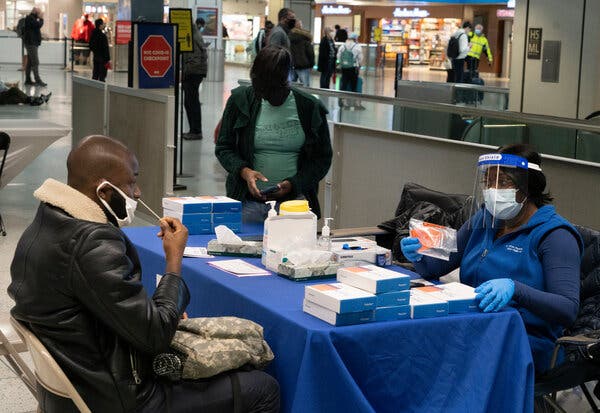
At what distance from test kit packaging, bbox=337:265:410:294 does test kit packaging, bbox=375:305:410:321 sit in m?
0.05

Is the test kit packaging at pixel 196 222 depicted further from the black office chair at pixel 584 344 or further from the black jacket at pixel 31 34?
the black jacket at pixel 31 34

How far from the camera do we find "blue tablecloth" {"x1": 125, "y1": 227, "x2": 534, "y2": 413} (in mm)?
2893

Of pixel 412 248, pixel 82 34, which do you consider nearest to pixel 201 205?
pixel 412 248

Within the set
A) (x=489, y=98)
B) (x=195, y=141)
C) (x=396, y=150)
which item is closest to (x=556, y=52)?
(x=489, y=98)

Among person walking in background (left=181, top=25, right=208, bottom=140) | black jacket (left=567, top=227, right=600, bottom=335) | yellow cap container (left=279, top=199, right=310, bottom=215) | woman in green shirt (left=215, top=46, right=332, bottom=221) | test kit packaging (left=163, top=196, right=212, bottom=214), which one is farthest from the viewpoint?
person walking in background (left=181, top=25, right=208, bottom=140)

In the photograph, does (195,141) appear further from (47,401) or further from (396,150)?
(47,401)

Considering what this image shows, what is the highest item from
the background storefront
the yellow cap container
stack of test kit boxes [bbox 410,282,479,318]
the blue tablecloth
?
the background storefront

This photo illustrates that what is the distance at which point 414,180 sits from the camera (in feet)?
21.9

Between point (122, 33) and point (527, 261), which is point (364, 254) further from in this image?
point (122, 33)

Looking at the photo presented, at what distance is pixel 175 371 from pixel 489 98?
10211 millimetres

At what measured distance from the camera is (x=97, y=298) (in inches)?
104

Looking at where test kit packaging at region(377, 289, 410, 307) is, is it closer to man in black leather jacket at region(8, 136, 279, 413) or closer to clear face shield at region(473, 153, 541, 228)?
man in black leather jacket at region(8, 136, 279, 413)

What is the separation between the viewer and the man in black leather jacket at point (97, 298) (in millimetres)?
2666

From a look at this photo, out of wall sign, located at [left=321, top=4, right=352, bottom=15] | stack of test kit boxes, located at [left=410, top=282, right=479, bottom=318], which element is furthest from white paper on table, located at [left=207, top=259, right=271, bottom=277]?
wall sign, located at [left=321, top=4, right=352, bottom=15]
